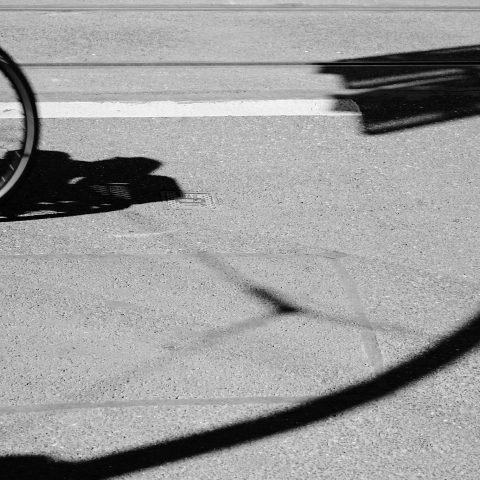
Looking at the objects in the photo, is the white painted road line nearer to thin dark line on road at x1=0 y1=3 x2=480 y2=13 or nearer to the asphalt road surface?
the asphalt road surface

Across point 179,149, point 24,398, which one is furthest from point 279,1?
point 24,398

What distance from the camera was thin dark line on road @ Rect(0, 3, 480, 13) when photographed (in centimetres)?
847

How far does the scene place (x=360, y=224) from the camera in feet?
16.7

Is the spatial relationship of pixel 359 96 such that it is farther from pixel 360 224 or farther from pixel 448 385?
pixel 448 385

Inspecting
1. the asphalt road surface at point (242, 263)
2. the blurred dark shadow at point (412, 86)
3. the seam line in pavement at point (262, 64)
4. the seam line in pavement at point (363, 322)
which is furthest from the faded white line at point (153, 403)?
the seam line in pavement at point (262, 64)

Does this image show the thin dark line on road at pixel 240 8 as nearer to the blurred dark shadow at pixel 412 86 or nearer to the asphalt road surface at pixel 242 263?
the asphalt road surface at pixel 242 263

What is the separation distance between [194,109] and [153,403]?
321 centimetres

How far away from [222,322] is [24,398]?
96 centimetres

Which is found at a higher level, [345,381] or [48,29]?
[48,29]

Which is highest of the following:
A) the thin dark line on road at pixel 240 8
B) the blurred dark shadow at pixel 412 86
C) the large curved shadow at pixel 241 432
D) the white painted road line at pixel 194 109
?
the thin dark line on road at pixel 240 8

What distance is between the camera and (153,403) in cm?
363

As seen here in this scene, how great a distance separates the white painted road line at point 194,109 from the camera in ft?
20.8

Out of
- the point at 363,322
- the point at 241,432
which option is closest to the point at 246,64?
the point at 363,322

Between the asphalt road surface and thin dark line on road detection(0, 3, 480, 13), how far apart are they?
0.64 metres
